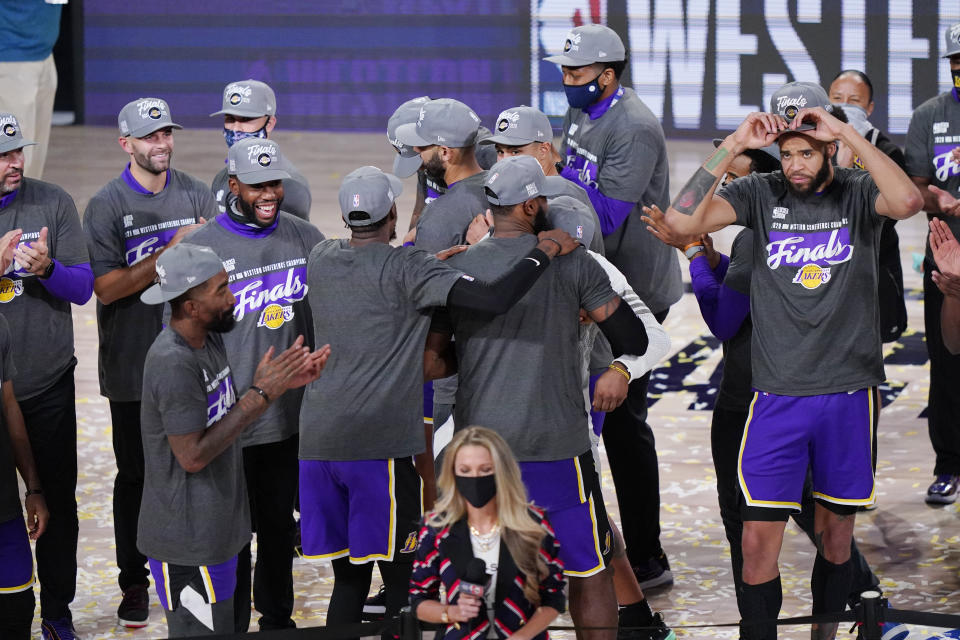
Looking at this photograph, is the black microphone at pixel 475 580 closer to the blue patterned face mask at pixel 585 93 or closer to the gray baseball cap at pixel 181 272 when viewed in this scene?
the gray baseball cap at pixel 181 272

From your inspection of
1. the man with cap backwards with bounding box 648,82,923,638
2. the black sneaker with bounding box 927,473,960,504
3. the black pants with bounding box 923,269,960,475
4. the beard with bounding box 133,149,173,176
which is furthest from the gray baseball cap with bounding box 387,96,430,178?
the black sneaker with bounding box 927,473,960,504

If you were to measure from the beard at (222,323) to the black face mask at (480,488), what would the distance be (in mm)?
1015

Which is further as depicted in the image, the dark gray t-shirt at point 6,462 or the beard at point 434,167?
the beard at point 434,167

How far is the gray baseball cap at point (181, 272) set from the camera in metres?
4.69

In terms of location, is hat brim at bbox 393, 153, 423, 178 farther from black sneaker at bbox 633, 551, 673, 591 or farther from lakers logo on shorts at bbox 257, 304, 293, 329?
black sneaker at bbox 633, 551, 673, 591

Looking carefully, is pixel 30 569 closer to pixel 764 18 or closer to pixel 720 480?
pixel 720 480

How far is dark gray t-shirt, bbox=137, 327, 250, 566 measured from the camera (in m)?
4.61

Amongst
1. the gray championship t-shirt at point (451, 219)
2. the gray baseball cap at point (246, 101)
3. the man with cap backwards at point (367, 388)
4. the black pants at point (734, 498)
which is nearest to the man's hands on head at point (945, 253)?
the black pants at point (734, 498)

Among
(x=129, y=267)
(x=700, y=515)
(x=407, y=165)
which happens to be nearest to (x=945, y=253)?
(x=407, y=165)

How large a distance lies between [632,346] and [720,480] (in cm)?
131

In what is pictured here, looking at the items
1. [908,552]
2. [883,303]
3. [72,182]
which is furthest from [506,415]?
[72,182]

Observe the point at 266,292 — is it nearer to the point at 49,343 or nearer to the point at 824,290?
the point at 49,343

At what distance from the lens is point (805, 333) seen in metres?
5.26

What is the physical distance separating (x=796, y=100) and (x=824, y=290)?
2.24ft
